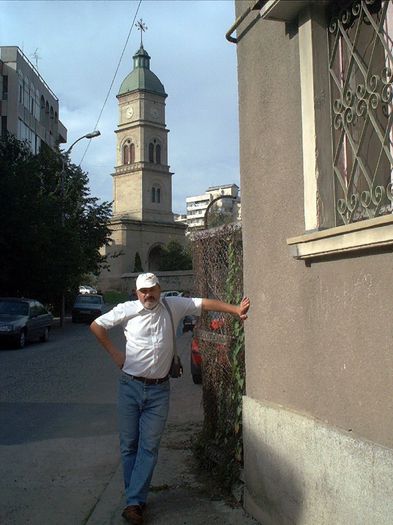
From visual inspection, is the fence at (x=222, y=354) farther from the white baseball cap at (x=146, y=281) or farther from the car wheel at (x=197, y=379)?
the car wheel at (x=197, y=379)

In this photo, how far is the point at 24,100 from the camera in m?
40.6

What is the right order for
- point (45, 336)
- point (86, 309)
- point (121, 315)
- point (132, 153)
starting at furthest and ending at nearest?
point (132, 153) < point (86, 309) < point (45, 336) < point (121, 315)

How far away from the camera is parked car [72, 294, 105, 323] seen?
3181 cm

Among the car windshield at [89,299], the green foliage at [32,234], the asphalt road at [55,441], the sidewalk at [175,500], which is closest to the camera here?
the sidewalk at [175,500]

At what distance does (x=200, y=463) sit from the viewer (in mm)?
5344

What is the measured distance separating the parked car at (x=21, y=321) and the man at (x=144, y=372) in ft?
45.1

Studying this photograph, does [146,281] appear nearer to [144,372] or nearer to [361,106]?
[144,372]

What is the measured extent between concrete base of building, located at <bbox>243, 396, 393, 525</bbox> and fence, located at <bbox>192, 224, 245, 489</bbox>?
18.1 inches

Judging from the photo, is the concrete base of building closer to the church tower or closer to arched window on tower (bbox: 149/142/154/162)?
the church tower

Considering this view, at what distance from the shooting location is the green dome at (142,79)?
3472 inches

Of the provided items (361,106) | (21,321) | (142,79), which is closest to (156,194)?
(142,79)

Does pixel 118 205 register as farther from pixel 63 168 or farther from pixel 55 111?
pixel 63 168

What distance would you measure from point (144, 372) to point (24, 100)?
3960 centimetres

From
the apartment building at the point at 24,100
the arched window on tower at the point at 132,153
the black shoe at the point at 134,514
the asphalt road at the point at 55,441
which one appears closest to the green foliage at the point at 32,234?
the apartment building at the point at 24,100
